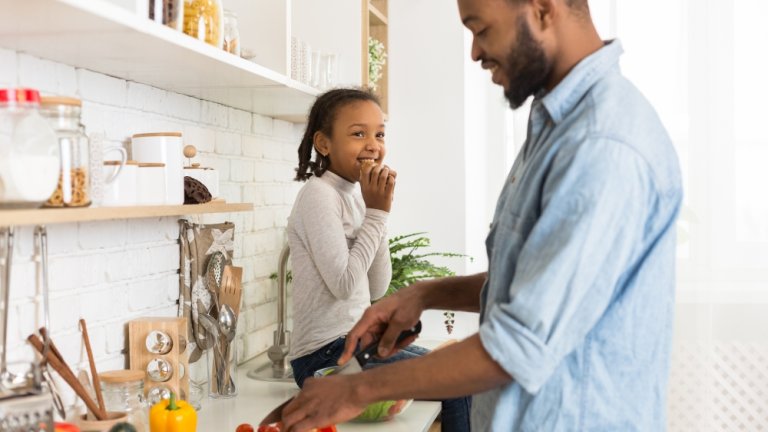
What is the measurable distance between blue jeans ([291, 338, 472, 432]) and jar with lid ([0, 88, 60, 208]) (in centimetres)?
106

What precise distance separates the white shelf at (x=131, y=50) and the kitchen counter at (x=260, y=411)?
76 cm

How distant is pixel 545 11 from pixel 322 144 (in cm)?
135

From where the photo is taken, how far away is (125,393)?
5.73 ft

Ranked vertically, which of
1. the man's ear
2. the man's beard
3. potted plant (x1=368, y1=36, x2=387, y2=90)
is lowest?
the man's beard

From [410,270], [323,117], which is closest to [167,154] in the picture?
[323,117]

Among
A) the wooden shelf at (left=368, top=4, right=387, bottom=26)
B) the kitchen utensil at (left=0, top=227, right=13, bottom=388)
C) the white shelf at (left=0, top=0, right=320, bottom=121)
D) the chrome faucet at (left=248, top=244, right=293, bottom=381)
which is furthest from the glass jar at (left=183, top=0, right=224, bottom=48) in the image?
the wooden shelf at (left=368, top=4, right=387, bottom=26)

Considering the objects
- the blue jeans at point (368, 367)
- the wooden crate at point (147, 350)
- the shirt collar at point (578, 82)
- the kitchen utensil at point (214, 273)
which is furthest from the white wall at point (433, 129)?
the shirt collar at point (578, 82)

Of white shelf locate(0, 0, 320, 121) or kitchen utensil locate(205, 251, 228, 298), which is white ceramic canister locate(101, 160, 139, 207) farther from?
kitchen utensil locate(205, 251, 228, 298)

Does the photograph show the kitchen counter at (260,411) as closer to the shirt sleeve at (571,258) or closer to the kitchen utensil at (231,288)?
the kitchen utensil at (231,288)

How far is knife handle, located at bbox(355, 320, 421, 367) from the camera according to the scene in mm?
1518

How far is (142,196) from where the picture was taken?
163 centimetres

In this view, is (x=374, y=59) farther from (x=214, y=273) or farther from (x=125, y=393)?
(x=125, y=393)

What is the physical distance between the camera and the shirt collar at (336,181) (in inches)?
94.4

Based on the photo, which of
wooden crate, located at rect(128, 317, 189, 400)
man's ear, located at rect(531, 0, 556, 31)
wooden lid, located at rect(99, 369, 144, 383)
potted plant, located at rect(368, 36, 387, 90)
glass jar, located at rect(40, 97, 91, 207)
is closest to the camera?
man's ear, located at rect(531, 0, 556, 31)
